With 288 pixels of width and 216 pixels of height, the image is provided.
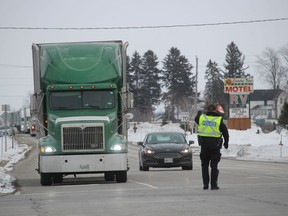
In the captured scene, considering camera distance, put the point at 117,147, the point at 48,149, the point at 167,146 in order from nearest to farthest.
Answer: the point at 48,149 → the point at 117,147 → the point at 167,146

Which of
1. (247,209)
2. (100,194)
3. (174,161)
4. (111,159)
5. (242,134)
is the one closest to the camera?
(247,209)

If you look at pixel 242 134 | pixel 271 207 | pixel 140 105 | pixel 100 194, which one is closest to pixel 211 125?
pixel 100 194

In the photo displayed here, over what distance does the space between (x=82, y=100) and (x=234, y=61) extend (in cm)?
12790

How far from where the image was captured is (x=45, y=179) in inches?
856

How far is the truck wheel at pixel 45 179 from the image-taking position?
21641mm

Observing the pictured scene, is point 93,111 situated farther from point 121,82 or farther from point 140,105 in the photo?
point 140,105

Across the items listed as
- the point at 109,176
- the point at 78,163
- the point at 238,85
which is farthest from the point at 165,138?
the point at 238,85

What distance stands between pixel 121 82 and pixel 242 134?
50.0 m

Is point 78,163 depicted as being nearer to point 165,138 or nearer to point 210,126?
point 210,126

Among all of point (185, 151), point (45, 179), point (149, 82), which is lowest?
point (45, 179)

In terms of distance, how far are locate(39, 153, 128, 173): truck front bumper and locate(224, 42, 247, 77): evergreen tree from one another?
12843cm

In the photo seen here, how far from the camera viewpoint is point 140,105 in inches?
5453

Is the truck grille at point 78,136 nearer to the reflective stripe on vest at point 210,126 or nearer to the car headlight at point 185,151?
the reflective stripe on vest at point 210,126

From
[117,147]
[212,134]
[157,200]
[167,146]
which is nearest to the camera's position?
[157,200]
